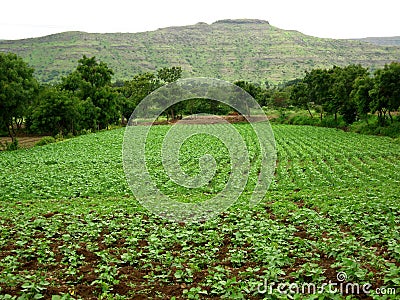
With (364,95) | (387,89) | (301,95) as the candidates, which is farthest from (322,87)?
(387,89)

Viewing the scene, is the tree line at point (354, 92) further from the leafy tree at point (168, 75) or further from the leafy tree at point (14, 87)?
the leafy tree at point (168, 75)

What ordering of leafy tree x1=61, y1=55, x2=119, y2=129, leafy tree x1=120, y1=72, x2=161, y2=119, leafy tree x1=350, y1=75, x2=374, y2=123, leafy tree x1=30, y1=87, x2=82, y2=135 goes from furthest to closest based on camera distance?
leafy tree x1=120, y1=72, x2=161, y2=119 < leafy tree x1=61, y1=55, x2=119, y2=129 < leafy tree x1=30, y1=87, x2=82, y2=135 < leafy tree x1=350, y1=75, x2=374, y2=123

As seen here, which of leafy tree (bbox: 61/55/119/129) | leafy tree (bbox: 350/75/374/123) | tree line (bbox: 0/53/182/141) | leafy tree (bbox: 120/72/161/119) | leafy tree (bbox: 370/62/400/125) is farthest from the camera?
leafy tree (bbox: 120/72/161/119)

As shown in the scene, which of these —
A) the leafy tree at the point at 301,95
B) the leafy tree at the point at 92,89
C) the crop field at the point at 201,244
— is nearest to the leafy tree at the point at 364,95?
the leafy tree at the point at 301,95

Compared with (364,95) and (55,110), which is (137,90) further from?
(364,95)

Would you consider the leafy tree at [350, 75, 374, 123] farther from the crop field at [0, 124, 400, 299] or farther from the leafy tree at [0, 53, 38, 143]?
the leafy tree at [0, 53, 38, 143]

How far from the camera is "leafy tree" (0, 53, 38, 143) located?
36.8 metres

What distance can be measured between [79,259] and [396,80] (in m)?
39.8

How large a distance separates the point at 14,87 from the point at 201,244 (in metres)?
33.7

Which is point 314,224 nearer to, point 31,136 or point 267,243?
point 267,243

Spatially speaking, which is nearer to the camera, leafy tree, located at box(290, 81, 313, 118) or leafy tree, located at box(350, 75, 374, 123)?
leafy tree, located at box(350, 75, 374, 123)

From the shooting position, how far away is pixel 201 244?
32.0 ft

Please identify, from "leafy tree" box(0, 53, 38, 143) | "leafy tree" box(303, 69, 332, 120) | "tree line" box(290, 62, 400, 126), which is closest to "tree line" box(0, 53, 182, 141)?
"leafy tree" box(0, 53, 38, 143)

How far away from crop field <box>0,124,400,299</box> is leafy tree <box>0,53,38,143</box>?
68.3 ft
